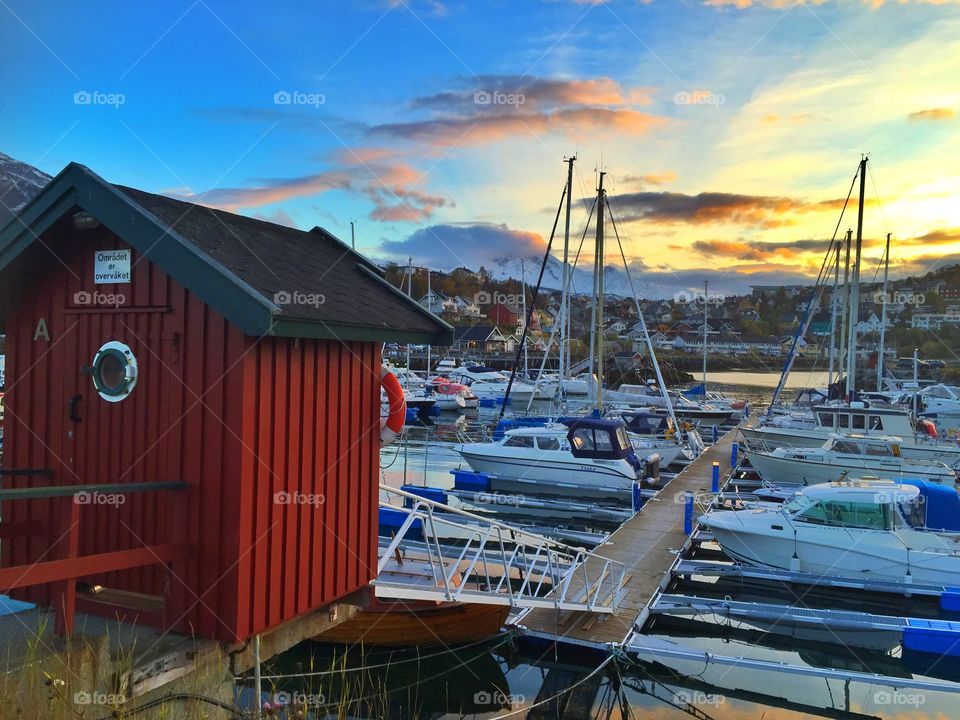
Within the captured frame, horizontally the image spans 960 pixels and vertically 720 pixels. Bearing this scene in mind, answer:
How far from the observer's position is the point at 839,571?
15977mm

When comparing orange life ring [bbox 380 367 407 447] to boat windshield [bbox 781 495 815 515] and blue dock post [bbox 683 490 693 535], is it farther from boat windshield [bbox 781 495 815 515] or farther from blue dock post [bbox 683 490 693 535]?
blue dock post [bbox 683 490 693 535]

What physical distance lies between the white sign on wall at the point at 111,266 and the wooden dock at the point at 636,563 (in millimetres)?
8990

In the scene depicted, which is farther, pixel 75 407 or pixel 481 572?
pixel 481 572

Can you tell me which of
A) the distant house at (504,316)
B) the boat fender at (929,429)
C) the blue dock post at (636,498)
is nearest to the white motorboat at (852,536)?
the blue dock post at (636,498)

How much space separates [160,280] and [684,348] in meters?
177

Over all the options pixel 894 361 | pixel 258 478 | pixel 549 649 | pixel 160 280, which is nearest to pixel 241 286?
pixel 160 280
